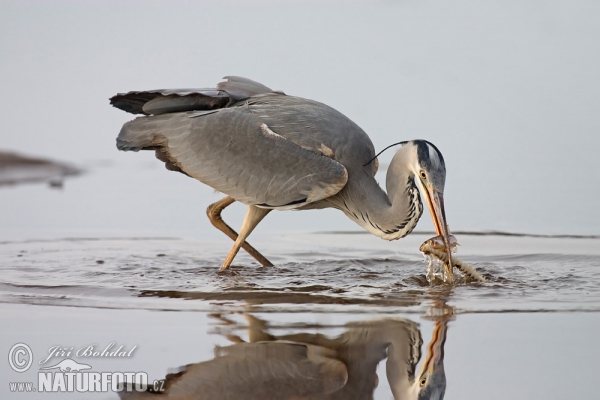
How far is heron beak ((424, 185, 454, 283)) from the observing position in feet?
23.7

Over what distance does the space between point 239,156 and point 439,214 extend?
1.91 m

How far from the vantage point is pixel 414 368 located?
5094 millimetres

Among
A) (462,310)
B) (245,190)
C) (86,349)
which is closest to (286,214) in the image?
(245,190)

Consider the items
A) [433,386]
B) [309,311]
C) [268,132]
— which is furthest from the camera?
[268,132]

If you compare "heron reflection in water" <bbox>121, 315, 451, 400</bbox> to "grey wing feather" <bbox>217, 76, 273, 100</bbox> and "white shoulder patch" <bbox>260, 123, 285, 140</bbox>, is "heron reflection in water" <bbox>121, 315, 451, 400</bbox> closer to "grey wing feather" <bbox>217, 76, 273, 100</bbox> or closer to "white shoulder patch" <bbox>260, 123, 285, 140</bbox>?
"white shoulder patch" <bbox>260, 123, 285, 140</bbox>

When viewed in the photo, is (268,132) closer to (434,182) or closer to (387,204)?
(387,204)

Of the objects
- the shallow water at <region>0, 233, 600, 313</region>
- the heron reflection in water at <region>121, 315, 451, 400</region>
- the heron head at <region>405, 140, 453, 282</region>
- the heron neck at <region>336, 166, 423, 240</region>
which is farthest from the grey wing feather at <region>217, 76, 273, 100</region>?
the heron reflection in water at <region>121, 315, 451, 400</region>

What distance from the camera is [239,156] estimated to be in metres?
8.27

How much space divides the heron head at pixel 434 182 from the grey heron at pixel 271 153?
0.88 ft

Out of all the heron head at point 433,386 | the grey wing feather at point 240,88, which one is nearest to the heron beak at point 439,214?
the grey wing feather at point 240,88

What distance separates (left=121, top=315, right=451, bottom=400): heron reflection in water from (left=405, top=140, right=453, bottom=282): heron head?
1526 mm

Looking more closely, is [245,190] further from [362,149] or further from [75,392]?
[75,392]

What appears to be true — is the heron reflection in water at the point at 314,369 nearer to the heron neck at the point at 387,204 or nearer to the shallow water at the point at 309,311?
the shallow water at the point at 309,311

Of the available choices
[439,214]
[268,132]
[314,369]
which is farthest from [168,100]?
[314,369]
